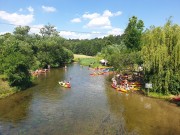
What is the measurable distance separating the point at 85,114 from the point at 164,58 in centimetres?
1573

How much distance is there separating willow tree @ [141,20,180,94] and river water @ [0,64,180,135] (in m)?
3.13

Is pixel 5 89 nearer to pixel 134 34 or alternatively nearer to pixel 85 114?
pixel 85 114

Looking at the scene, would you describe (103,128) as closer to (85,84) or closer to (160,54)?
(160,54)

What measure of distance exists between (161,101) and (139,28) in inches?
1380

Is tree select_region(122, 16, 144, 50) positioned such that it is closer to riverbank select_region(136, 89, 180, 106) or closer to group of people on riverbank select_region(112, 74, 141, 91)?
group of people on riverbank select_region(112, 74, 141, 91)

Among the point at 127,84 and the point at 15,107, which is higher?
the point at 127,84

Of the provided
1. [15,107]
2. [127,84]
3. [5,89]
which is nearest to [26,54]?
[5,89]

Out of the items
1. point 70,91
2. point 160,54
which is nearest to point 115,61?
point 70,91

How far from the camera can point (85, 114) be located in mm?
Answer: 33562

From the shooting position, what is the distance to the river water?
2783 centimetres

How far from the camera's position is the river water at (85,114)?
27.8 metres

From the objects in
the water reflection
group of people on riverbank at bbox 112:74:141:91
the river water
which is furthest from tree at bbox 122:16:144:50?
the water reflection

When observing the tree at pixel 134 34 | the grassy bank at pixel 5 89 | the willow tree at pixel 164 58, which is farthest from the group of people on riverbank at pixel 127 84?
the grassy bank at pixel 5 89

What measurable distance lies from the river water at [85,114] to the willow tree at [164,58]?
3133 millimetres
